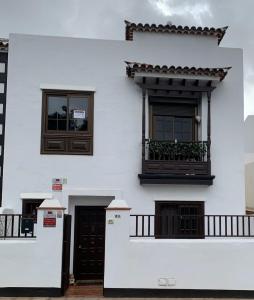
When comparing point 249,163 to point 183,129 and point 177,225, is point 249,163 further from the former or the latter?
point 177,225

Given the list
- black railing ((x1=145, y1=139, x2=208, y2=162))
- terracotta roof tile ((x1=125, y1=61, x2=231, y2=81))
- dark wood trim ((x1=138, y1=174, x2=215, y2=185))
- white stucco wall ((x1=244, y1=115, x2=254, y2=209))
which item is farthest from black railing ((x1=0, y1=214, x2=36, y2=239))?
white stucco wall ((x1=244, y1=115, x2=254, y2=209))

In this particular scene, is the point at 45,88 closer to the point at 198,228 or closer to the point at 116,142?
the point at 116,142

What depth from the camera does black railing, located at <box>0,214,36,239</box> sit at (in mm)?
9703

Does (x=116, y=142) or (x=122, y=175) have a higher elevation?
(x=116, y=142)

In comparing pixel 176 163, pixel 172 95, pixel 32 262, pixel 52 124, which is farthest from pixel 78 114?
pixel 32 262

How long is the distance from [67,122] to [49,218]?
11.3 feet

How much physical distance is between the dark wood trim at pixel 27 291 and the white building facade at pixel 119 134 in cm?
260

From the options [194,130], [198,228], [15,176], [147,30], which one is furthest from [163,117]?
[15,176]

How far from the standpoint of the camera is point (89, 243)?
11.9 m

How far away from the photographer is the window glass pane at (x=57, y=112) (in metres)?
11.9

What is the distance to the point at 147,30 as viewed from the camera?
1241 cm

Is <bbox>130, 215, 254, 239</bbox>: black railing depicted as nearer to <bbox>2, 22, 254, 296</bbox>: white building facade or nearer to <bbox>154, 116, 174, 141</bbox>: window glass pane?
<bbox>2, 22, 254, 296</bbox>: white building facade

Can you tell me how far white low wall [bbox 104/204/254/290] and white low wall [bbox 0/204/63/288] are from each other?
114 centimetres

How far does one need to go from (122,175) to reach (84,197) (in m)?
1.25
